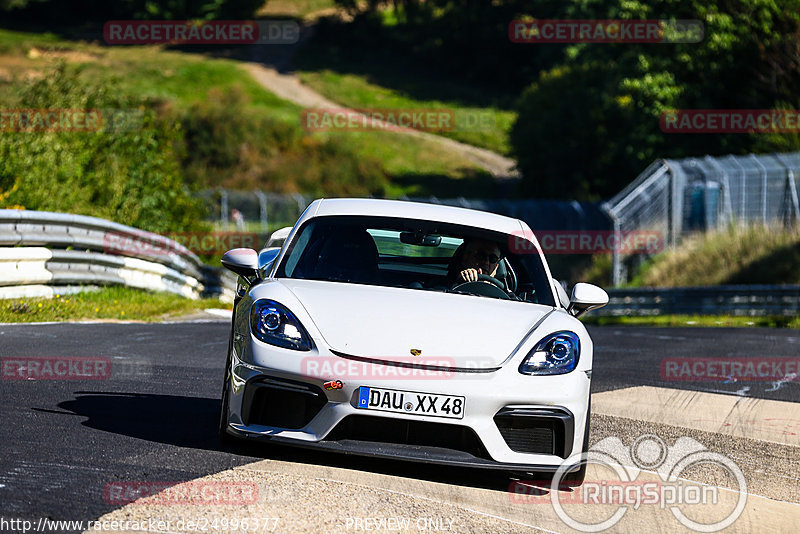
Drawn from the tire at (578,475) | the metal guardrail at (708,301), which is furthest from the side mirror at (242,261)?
the metal guardrail at (708,301)

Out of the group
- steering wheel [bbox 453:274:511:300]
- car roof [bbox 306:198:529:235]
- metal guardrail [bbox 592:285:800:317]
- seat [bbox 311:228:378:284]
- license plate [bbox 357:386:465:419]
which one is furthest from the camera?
metal guardrail [bbox 592:285:800:317]

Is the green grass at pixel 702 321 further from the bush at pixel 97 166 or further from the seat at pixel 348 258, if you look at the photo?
the seat at pixel 348 258

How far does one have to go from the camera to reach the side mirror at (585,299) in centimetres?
670

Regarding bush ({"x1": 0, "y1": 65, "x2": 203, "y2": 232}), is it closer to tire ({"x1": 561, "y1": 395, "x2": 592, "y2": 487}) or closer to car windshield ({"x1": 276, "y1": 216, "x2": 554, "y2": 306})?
car windshield ({"x1": 276, "y1": 216, "x2": 554, "y2": 306})

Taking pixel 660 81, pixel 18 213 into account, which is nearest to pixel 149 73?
pixel 660 81

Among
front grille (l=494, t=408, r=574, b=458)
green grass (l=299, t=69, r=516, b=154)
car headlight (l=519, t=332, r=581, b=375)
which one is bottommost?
front grille (l=494, t=408, r=574, b=458)

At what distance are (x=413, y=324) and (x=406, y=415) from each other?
1.77 ft

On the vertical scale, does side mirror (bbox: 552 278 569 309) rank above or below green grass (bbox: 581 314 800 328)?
above

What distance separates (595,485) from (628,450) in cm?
106

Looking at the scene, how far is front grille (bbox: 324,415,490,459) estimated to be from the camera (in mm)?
5578

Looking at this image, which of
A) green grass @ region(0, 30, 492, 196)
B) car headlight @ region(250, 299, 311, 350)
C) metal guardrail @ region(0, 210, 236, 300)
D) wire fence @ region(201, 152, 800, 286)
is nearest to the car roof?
car headlight @ region(250, 299, 311, 350)

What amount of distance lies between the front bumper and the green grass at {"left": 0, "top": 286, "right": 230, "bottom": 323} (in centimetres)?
728

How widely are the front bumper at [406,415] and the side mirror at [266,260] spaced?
41.6 inches

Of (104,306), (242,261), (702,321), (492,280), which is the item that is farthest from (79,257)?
(702,321)
